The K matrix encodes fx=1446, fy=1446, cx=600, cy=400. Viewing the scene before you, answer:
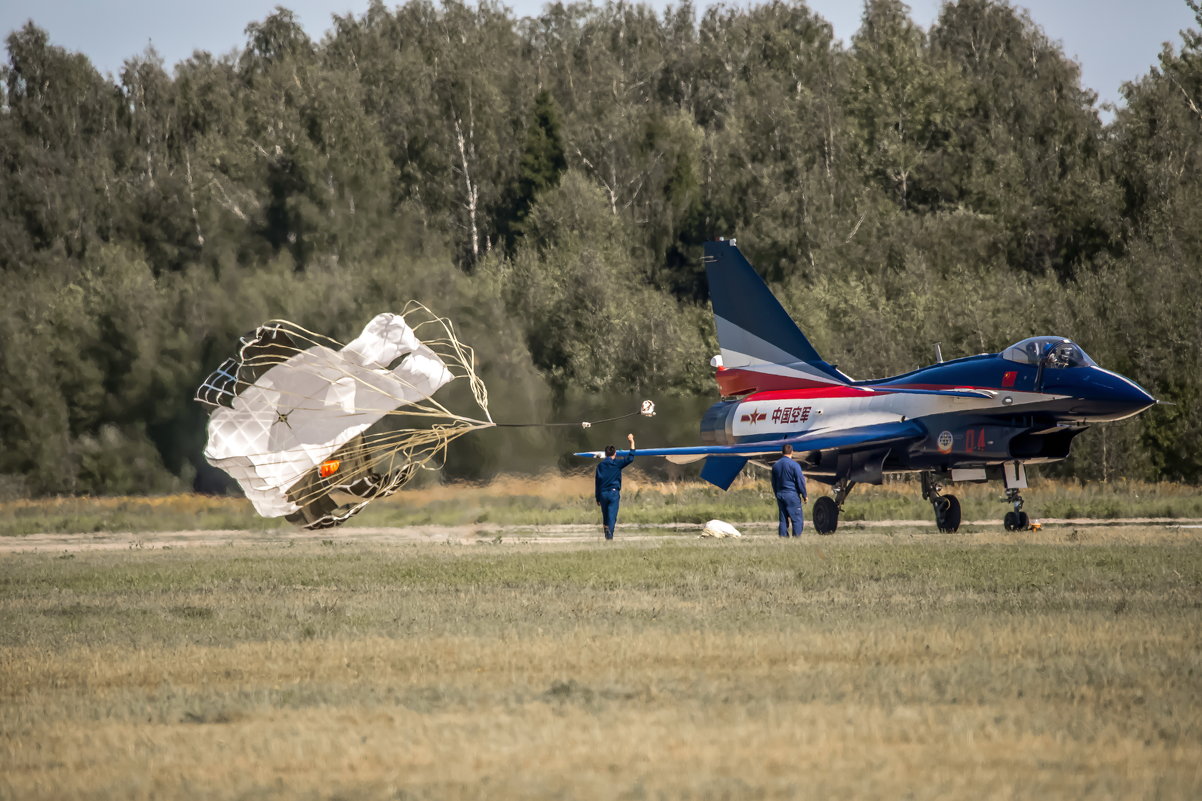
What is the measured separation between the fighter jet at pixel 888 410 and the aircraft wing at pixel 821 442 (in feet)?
0.07

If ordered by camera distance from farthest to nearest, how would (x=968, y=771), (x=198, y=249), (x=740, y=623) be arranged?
1. (x=198, y=249)
2. (x=740, y=623)
3. (x=968, y=771)

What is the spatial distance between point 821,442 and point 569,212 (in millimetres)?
31770

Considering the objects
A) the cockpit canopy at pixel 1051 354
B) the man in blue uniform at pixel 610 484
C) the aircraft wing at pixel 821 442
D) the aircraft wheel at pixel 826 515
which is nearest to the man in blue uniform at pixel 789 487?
the aircraft wheel at pixel 826 515

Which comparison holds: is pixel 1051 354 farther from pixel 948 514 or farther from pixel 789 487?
pixel 789 487

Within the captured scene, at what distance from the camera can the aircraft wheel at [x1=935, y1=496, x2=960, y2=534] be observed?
2141 cm

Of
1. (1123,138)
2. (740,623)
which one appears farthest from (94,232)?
(740,623)

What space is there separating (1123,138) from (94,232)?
123 feet

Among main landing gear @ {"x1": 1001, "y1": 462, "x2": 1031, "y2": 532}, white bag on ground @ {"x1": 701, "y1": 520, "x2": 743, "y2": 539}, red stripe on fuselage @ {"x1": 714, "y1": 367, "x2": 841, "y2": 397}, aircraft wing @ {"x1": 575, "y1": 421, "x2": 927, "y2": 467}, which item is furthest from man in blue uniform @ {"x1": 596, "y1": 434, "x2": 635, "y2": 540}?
main landing gear @ {"x1": 1001, "y1": 462, "x2": 1031, "y2": 532}

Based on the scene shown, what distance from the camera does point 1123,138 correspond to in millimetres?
51500

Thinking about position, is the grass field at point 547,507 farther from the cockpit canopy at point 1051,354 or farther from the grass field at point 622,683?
the grass field at point 622,683

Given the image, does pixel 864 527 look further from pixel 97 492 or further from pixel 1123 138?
pixel 1123 138

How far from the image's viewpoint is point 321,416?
19656mm

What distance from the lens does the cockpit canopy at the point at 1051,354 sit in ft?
65.7

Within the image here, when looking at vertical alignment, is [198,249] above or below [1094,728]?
above
